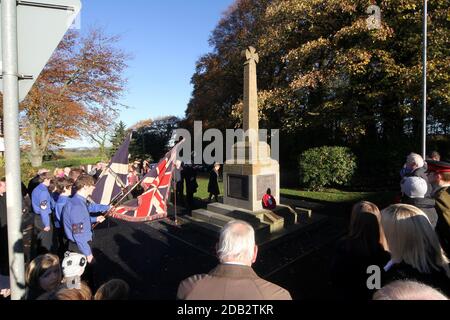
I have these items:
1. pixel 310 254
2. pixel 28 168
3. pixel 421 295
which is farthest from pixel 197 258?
pixel 28 168

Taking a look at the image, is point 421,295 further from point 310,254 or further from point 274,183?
point 274,183

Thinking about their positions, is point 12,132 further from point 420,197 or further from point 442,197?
point 420,197

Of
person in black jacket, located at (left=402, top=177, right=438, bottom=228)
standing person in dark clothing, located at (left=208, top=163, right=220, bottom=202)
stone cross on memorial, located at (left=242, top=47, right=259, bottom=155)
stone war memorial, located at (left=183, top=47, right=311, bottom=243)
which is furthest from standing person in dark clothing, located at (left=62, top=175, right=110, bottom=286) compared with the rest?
standing person in dark clothing, located at (left=208, top=163, right=220, bottom=202)

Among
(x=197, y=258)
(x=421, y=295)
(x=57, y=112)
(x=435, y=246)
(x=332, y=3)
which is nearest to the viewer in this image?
(x=421, y=295)

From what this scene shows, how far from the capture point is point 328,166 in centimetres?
1358

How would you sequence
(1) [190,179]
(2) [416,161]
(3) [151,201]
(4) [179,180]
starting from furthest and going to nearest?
(4) [179,180]
(1) [190,179]
(3) [151,201]
(2) [416,161]

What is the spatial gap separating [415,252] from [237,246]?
4.29 feet

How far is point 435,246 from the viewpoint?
2174 millimetres

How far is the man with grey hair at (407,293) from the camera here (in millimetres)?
1449

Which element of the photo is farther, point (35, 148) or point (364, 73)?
point (35, 148)

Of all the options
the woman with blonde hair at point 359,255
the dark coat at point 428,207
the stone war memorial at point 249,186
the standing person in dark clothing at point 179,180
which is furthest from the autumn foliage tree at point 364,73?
the woman with blonde hair at point 359,255

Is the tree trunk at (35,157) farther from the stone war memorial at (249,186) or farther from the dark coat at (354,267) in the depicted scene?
the dark coat at (354,267)

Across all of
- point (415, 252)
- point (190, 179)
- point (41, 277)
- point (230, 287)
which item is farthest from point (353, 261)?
point (190, 179)

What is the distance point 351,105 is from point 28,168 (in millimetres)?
18962
